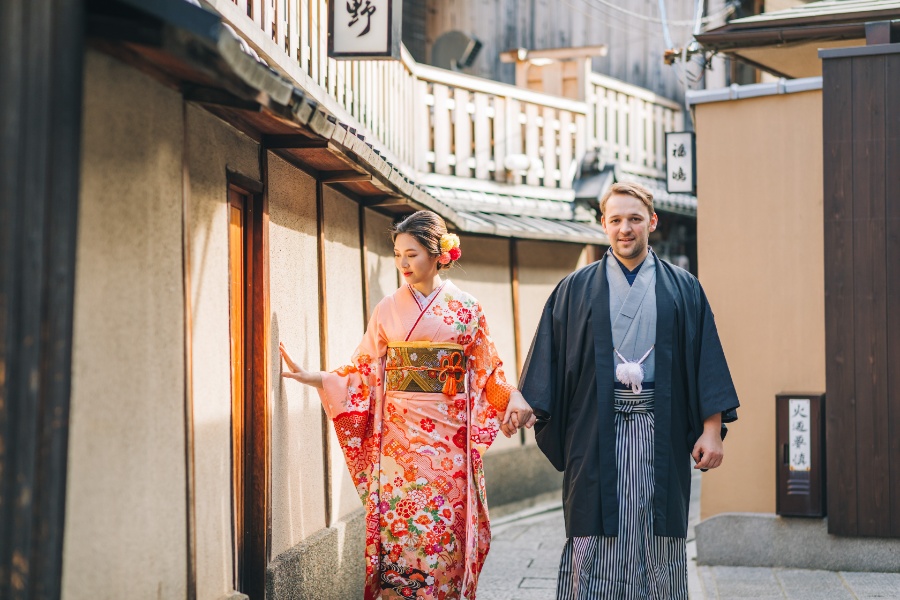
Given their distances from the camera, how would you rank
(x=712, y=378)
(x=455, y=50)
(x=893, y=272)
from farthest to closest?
(x=455, y=50)
(x=893, y=272)
(x=712, y=378)

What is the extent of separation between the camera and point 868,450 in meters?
7.84

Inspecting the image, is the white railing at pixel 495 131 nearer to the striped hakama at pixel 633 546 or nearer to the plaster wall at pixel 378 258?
the plaster wall at pixel 378 258

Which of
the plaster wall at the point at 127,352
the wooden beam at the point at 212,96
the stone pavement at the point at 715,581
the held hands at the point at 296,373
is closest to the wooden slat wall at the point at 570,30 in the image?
the stone pavement at the point at 715,581

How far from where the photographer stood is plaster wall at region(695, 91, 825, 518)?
850 centimetres

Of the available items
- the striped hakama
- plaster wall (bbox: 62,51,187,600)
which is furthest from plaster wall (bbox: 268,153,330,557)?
the striped hakama

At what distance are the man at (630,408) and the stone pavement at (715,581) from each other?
2051 mm

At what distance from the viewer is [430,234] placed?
6.40 metres

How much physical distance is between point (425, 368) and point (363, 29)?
96.6 inches

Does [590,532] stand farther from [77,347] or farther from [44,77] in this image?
[44,77]

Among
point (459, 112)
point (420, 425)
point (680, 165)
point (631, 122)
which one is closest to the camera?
point (420, 425)

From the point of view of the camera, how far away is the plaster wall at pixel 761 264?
850 centimetres

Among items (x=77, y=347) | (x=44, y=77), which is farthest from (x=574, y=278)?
(x=44, y=77)

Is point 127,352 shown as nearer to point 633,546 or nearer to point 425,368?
point 425,368

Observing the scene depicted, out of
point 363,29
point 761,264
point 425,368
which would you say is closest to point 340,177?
point 363,29
